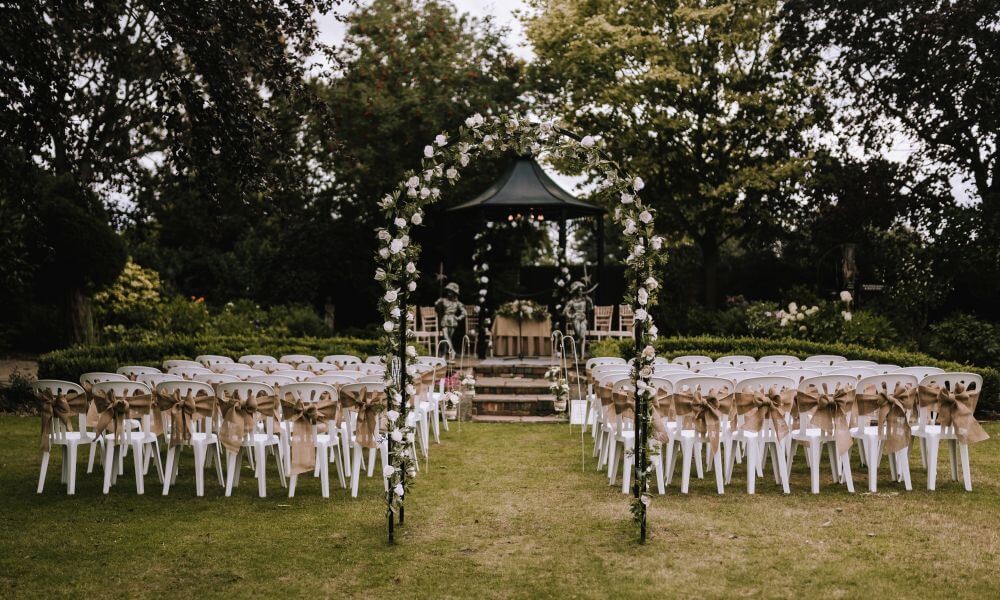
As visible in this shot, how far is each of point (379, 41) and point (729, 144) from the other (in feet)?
27.2

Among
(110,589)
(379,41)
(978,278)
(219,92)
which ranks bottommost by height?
(110,589)

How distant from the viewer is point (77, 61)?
16312mm

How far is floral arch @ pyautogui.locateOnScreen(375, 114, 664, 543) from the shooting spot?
5.38 meters

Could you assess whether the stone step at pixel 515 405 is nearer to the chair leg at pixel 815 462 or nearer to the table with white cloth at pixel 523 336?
the table with white cloth at pixel 523 336

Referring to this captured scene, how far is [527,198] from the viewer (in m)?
14.5

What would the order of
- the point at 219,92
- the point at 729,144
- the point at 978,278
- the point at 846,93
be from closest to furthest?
the point at 219,92 → the point at 978,278 → the point at 846,93 → the point at 729,144

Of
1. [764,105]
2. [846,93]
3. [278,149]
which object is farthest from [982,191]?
[278,149]

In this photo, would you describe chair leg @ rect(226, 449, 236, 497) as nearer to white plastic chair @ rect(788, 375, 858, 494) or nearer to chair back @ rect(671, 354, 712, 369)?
white plastic chair @ rect(788, 375, 858, 494)

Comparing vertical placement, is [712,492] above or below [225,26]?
below

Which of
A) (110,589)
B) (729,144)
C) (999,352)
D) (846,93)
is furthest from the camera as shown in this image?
(729,144)

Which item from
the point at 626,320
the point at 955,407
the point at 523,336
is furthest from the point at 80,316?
the point at 955,407

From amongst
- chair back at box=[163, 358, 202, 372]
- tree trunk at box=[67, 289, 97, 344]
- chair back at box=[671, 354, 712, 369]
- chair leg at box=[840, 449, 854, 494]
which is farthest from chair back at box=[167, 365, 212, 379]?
tree trunk at box=[67, 289, 97, 344]

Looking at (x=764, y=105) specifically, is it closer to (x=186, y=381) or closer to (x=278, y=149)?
(x=278, y=149)

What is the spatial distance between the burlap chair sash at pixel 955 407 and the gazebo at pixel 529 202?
8173mm
